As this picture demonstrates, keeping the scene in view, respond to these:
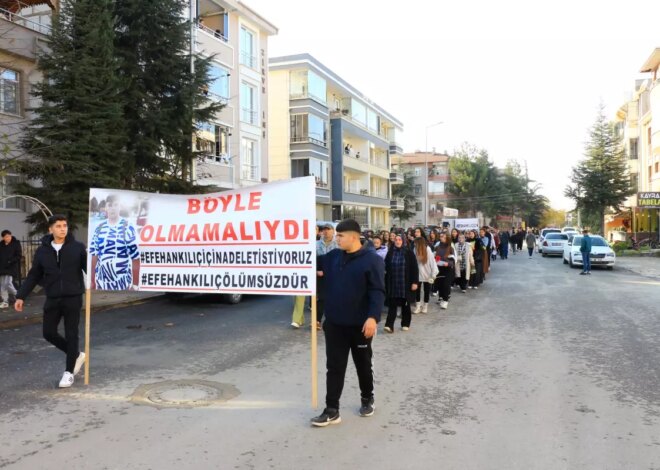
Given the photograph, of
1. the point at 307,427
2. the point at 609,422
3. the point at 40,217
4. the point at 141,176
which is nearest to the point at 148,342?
the point at 307,427

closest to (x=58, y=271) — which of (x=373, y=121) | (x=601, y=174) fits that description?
(x=601, y=174)

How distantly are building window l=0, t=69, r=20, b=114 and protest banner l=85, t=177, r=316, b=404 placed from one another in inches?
492

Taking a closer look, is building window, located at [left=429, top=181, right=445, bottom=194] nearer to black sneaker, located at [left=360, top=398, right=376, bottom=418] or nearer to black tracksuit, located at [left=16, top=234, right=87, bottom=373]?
black tracksuit, located at [left=16, top=234, right=87, bottom=373]

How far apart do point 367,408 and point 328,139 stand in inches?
1536

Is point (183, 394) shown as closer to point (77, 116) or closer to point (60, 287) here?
point (60, 287)

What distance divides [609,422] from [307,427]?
2.70 metres

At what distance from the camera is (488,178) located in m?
71.2

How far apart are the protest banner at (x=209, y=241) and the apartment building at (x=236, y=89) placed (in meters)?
17.0

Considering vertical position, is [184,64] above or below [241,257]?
above

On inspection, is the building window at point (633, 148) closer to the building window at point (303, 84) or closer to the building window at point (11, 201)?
the building window at point (303, 84)

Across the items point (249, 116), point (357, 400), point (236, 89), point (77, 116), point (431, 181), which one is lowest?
point (357, 400)

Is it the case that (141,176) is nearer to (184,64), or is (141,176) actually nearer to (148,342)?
(184,64)

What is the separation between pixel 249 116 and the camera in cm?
2967

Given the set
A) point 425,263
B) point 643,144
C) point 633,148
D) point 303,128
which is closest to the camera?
point 425,263
